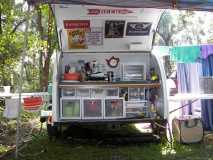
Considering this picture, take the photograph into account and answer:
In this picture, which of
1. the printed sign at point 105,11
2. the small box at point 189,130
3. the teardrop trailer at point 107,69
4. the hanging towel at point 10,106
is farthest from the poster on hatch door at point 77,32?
the small box at point 189,130

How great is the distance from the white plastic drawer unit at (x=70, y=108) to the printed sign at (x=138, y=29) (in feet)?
5.29

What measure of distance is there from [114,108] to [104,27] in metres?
1.50

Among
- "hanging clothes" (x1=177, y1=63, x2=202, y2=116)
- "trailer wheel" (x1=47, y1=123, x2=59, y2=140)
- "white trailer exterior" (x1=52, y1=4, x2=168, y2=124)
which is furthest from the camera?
"hanging clothes" (x1=177, y1=63, x2=202, y2=116)

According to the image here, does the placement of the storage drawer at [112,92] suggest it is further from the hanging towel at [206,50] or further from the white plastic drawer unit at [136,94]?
the hanging towel at [206,50]

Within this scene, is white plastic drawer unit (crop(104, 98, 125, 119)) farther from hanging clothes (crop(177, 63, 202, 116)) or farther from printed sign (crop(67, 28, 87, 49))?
hanging clothes (crop(177, 63, 202, 116))

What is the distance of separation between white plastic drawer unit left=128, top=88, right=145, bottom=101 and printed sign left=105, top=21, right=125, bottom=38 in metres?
1.08

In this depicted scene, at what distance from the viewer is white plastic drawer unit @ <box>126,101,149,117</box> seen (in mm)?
7922

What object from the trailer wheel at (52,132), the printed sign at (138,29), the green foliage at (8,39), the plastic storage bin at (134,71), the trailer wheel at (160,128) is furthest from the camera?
the green foliage at (8,39)

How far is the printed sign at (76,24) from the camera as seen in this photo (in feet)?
25.9

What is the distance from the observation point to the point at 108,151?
24.0 feet

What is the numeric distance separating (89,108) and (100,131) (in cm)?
129

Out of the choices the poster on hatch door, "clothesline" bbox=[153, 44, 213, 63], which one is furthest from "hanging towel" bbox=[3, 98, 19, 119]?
"clothesline" bbox=[153, 44, 213, 63]

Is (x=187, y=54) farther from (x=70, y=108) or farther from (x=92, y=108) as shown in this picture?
(x=70, y=108)

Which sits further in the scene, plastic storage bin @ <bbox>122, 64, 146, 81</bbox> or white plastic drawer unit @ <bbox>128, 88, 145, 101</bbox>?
plastic storage bin @ <bbox>122, 64, 146, 81</bbox>
